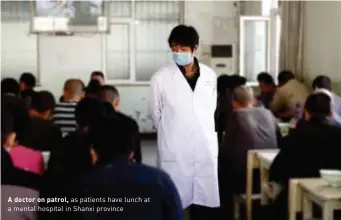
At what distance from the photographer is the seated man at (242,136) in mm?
4285

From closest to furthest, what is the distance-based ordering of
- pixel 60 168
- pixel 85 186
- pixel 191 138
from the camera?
pixel 85 186, pixel 60 168, pixel 191 138

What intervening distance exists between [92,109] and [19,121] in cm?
70

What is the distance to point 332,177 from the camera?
2967 mm

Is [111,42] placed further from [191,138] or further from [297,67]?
[191,138]

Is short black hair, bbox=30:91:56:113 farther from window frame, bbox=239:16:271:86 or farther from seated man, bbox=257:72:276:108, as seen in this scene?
window frame, bbox=239:16:271:86

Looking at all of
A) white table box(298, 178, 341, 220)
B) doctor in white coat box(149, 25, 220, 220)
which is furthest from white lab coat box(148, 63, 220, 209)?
white table box(298, 178, 341, 220)

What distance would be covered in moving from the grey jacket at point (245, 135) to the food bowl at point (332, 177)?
1294 millimetres

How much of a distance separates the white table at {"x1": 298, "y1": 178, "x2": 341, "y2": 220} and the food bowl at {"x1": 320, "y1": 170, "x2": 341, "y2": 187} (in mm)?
28

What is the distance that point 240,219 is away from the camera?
4500 mm

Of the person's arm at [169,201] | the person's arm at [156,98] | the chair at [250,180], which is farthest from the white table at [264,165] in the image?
the person's arm at [169,201]

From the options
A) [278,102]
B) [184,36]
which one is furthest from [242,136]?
[278,102]

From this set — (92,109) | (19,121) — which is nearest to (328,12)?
(92,109)

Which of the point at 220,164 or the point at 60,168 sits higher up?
the point at 60,168

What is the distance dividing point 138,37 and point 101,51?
0.60 m
